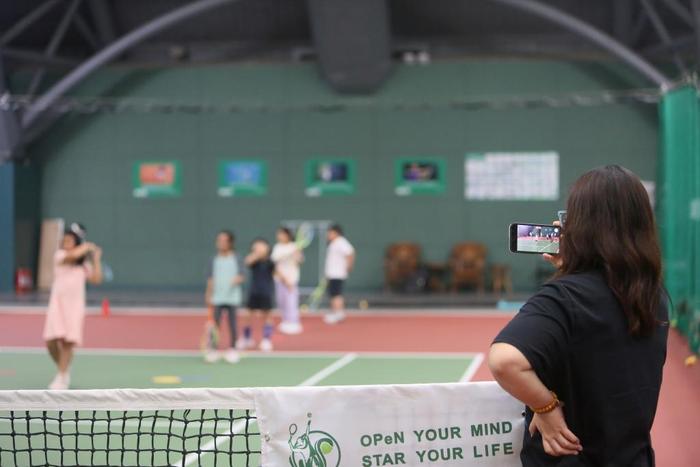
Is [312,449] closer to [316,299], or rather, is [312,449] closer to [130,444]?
[130,444]

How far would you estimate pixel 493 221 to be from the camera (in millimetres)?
20141

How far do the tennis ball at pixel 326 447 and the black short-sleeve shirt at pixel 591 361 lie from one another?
1005 millimetres

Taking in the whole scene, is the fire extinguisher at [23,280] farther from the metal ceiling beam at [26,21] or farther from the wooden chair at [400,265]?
the wooden chair at [400,265]

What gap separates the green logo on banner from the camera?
3.21 metres

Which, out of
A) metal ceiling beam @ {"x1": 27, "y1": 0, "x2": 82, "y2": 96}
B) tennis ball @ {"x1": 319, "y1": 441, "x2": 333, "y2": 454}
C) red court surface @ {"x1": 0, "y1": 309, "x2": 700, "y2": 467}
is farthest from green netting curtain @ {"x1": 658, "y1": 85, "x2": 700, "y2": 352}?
metal ceiling beam @ {"x1": 27, "y1": 0, "x2": 82, "y2": 96}

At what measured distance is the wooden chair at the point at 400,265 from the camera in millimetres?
19672

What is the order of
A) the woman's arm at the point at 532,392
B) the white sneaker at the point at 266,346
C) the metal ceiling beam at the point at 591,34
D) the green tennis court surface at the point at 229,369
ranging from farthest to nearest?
the metal ceiling beam at the point at 591,34 → the white sneaker at the point at 266,346 → the green tennis court surface at the point at 229,369 → the woman's arm at the point at 532,392

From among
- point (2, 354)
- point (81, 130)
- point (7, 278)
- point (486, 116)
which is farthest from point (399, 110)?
point (2, 354)

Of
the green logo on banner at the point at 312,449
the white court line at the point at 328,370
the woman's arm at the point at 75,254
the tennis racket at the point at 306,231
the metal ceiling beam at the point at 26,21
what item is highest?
the metal ceiling beam at the point at 26,21

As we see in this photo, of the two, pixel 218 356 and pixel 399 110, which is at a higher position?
pixel 399 110

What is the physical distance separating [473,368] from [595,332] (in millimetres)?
8057

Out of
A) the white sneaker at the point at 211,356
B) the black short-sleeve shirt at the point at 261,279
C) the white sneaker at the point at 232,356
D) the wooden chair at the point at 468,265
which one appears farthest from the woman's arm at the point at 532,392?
the wooden chair at the point at 468,265

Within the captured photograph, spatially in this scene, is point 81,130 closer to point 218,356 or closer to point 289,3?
point 289,3

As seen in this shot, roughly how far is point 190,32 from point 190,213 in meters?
4.37
